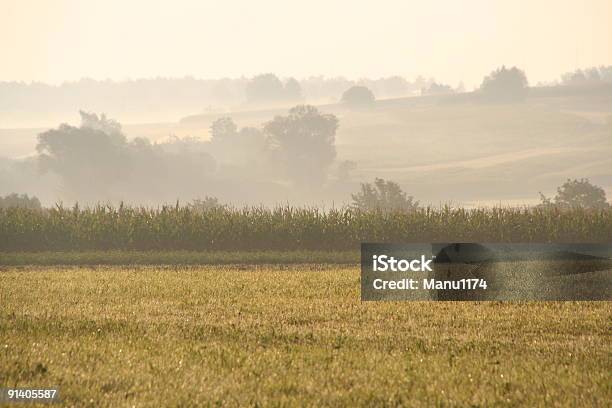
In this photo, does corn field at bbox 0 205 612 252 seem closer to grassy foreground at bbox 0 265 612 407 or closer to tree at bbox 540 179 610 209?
grassy foreground at bbox 0 265 612 407

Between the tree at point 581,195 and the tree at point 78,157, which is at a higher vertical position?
the tree at point 78,157

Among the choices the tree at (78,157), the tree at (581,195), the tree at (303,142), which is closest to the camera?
the tree at (581,195)

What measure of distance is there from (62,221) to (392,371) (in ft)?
108

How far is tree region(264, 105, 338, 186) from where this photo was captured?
17475 centimetres

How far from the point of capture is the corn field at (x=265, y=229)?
145 feet

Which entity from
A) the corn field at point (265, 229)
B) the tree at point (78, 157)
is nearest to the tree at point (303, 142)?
the tree at point (78, 157)

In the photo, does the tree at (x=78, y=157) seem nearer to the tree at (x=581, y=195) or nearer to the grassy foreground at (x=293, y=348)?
the tree at (x=581, y=195)

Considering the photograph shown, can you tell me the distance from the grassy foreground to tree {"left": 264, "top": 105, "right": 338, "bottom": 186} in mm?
148735

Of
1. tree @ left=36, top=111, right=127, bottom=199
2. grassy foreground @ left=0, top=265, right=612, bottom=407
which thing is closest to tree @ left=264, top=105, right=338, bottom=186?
tree @ left=36, top=111, right=127, bottom=199

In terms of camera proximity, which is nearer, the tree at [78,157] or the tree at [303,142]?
the tree at [78,157]

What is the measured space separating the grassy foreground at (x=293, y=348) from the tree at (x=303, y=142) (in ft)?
488

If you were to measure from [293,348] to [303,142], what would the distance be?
524ft

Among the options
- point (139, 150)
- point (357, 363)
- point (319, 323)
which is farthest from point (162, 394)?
point (139, 150)

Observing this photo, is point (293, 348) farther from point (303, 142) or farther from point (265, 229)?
point (303, 142)
